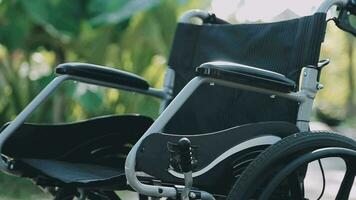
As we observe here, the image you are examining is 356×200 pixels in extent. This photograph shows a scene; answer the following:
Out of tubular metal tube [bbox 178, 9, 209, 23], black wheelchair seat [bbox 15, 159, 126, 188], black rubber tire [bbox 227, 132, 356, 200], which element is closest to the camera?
black rubber tire [bbox 227, 132, 356, 200]

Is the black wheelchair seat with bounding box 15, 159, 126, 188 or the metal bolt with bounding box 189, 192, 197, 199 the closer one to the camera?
the metal bolt with bounding box 189, 192, 197, 199

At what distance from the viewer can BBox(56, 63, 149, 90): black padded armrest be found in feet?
6.80

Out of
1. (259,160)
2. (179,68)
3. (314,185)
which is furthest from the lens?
(314,185)

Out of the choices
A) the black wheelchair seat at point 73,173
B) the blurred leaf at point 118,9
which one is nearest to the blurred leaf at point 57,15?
the blurred leaf at point 118,9

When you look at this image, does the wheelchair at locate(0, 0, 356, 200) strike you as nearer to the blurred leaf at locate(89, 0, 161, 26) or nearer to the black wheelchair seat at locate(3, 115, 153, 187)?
the black wheelchair seat at locate(3, 115, 153, 187)

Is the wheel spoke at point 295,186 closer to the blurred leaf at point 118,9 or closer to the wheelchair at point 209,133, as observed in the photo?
the wheelchair at point 209,133

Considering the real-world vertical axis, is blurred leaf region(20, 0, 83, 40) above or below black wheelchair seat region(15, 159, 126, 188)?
above

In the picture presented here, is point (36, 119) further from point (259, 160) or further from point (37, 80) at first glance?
point (259, 160)

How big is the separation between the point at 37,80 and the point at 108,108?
552 millimetres

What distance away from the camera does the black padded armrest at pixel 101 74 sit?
2072 mm

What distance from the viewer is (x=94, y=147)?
2201mm

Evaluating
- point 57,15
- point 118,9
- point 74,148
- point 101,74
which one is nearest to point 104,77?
point 101,74

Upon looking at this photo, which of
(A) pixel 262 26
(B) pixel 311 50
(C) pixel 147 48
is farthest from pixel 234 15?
(B) pixel 311 50

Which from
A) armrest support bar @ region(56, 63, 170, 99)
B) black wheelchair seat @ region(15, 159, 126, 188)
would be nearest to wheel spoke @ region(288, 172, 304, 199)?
black wheelchair seat @ region(15, 159, 126, 188)
